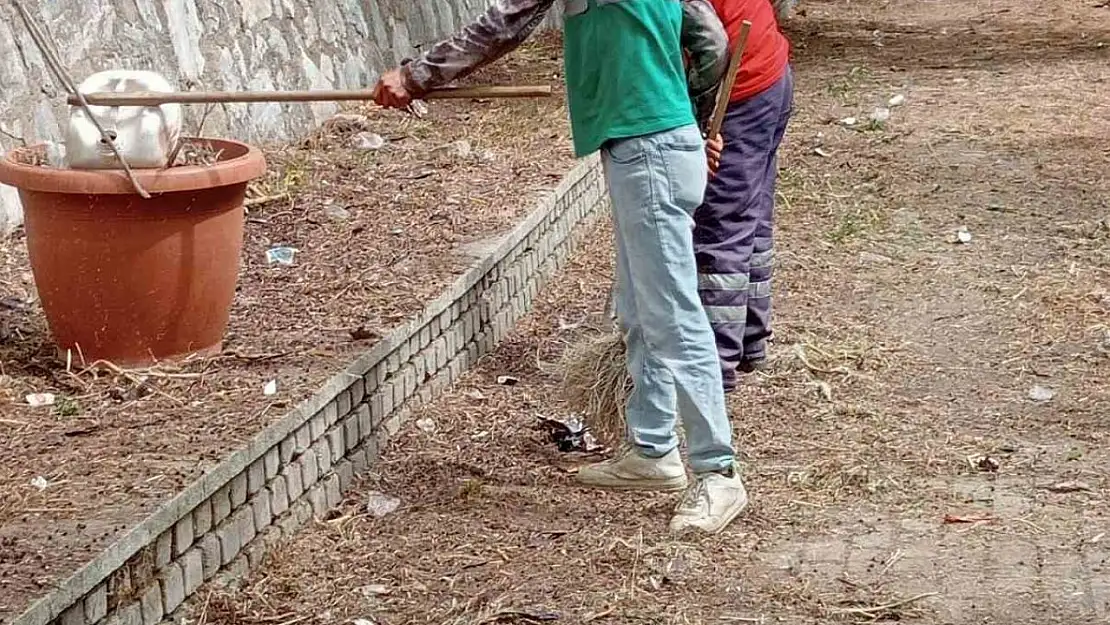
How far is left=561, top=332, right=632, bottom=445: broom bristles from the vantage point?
5141mm

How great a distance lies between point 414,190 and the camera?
730 cm

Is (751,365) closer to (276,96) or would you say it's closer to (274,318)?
(274,318)

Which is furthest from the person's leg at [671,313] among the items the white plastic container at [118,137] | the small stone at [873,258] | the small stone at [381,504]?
the small stone at [873,258]

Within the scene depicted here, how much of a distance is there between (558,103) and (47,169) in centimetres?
520

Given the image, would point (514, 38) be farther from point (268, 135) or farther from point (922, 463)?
point (268, 135)

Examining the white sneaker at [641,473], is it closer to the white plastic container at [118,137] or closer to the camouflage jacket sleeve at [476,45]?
the camouflage jacket sleeve at [476,45]

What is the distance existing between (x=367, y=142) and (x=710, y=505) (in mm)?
4127

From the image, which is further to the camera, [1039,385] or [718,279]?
[1039,385]

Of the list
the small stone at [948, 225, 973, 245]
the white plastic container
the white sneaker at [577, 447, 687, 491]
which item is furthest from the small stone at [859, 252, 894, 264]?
the white plastic container

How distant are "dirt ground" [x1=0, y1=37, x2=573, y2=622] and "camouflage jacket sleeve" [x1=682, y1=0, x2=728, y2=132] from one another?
1274 millimetres

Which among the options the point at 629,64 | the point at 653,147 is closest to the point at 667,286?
the point at 653,147

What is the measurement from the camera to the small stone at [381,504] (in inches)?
189

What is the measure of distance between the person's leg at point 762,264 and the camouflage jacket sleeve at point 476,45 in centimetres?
134

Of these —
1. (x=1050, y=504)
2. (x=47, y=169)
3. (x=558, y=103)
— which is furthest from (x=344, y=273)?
(x=558, y=103)
